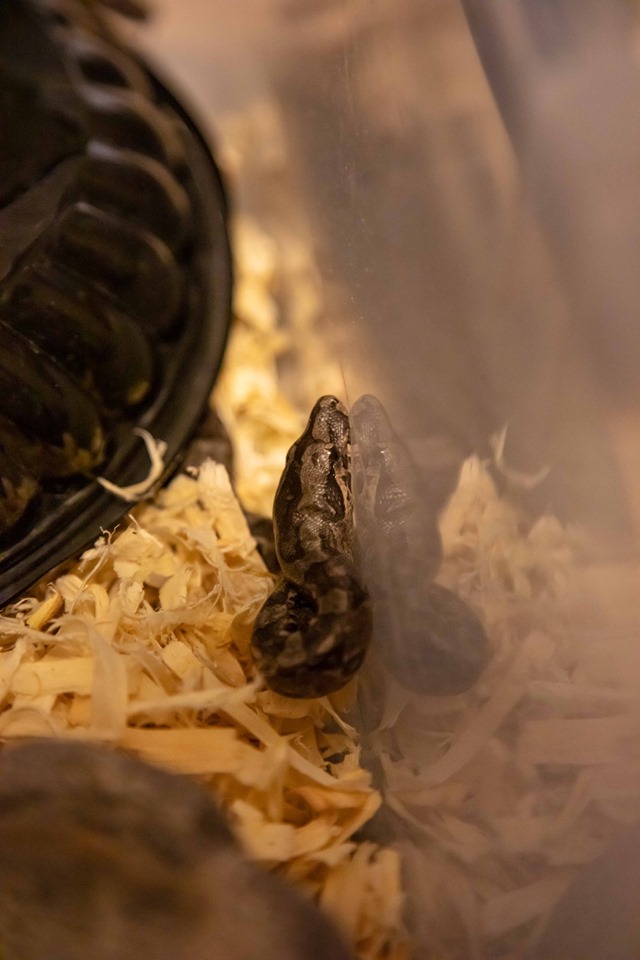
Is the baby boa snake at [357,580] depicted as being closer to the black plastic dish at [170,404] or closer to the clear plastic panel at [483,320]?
the clear plastic panel at [483,320]

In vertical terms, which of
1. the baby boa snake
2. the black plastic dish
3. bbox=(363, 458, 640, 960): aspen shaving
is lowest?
bbox=(363, 458, 640, 960): aspen shaving

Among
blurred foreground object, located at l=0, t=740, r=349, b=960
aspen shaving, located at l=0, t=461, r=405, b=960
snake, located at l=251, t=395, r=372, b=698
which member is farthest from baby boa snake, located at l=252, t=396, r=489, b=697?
blurred foreground object, located at l=0, t=740, r=349, b=960

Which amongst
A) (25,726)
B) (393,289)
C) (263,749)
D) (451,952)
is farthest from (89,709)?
(393,289)

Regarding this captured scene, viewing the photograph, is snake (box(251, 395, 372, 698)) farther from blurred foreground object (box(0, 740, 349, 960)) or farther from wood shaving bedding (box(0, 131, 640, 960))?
blurred foreground object (box(0, 740, 349, 960))

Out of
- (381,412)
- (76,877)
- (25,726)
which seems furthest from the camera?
(381,412)

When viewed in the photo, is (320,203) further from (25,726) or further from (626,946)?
(626,946)

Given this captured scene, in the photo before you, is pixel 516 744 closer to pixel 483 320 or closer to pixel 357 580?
pixel 357 580
